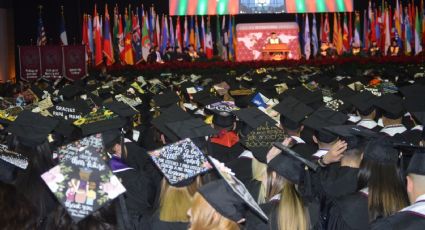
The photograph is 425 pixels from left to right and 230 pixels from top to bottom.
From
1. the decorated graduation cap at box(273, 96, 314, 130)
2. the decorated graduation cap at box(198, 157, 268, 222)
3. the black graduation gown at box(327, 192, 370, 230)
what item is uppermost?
the decorated graduation cap at box(198, 157, 268, 222)

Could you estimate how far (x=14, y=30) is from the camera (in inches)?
1011

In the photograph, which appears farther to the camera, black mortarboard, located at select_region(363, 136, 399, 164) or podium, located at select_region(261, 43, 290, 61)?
podium, located at select_region(261, 43, 290, 61)

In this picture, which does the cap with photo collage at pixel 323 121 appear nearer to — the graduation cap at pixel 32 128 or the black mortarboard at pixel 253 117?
the black mortarboard at pixel 253 117

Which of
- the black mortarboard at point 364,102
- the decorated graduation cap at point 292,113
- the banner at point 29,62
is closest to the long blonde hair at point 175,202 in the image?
the decorated graduation cap at point 292,113

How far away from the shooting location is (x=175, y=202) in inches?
126

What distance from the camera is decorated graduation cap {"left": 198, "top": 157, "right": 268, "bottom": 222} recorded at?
2.49 meters

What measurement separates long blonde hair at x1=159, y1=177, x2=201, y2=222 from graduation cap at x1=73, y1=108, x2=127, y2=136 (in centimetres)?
183

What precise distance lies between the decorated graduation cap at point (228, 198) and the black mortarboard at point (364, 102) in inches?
167

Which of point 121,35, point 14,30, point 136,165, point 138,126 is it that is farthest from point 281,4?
point 136,165

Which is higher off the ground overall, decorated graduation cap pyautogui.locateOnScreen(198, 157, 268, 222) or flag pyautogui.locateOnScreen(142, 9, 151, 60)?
flag pyautogui.locateOnScreen(142, 9, 151, 60)

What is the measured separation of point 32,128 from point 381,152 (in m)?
2.75

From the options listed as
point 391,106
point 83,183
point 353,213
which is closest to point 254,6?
point 391,106

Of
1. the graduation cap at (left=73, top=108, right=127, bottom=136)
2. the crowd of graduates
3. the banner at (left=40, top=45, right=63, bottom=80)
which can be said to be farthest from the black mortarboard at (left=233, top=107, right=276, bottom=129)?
the banner at (left=40, top=45, right=63, bottom=80)

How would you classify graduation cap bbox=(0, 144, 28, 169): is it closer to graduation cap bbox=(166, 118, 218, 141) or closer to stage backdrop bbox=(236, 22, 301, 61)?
graduation cap bbox=(166, 118, 218, 141)
